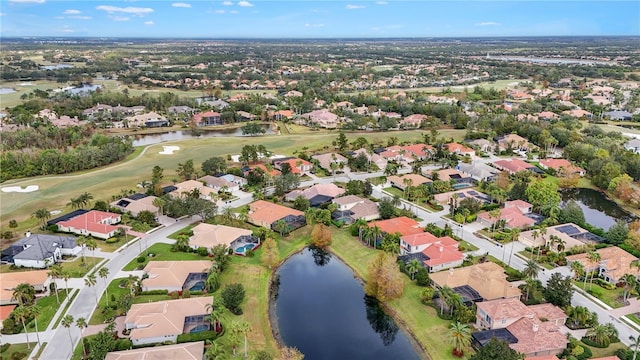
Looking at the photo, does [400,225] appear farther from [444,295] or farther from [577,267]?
[577,267]

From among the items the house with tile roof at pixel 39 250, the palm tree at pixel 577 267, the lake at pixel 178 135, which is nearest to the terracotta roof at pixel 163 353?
the house with tile roof at pixel 39 250

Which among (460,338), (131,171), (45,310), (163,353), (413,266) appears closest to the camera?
(163,353)

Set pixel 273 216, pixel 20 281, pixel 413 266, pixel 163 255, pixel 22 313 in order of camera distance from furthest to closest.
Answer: pixel 273 216 → pixel 163 255 → pixel 413 266 → pixel 20 281 → pixel 22 313

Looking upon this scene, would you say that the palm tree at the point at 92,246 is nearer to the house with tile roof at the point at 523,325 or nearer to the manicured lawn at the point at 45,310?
the manicured lawn at the point at 45,310

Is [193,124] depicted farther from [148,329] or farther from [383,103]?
[148,329]

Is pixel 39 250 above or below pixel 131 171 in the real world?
above

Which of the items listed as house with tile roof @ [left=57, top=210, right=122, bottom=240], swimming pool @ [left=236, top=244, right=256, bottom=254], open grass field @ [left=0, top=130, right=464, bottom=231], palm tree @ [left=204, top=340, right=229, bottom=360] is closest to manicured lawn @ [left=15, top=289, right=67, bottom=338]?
house with tile roof @ [left=57, top=210, right=122, bottom=240]

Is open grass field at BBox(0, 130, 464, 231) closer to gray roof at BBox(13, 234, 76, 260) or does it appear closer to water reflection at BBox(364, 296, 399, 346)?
gray roof at BBox(13, 234, 76, 260)

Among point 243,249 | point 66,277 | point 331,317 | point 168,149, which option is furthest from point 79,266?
point 168,149
